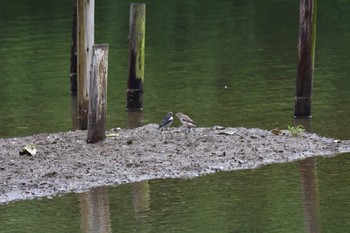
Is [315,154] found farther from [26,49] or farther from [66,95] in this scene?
[26,49]

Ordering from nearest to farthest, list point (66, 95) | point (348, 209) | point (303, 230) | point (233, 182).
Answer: point (303, 230)
point (348, 209)
point (233, 182)
point (66, 95)

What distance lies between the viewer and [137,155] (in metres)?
16.3

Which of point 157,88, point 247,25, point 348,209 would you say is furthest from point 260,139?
point 247,25

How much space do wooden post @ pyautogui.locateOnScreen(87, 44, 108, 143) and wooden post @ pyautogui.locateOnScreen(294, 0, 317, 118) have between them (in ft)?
12.8

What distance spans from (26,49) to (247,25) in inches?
296

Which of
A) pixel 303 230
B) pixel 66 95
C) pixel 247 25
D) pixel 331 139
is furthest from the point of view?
pixel 247 25

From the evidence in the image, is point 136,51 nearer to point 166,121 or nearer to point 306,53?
point 306,53

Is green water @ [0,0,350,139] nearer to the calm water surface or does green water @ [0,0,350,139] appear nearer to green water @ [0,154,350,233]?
the calm water surface

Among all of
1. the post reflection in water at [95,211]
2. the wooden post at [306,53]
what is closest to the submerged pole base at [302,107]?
the wooden post at [306,53]

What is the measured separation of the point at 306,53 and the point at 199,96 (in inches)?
187

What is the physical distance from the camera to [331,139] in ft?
58.5

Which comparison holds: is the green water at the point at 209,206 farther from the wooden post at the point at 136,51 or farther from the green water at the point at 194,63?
the wooden post at the point at 136,51

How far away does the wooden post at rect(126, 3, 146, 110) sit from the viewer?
21266 millimetres

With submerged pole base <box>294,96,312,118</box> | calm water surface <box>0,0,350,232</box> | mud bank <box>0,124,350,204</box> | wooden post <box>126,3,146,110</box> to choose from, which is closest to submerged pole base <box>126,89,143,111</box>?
wooden post <box>126,3,146,110</box>
